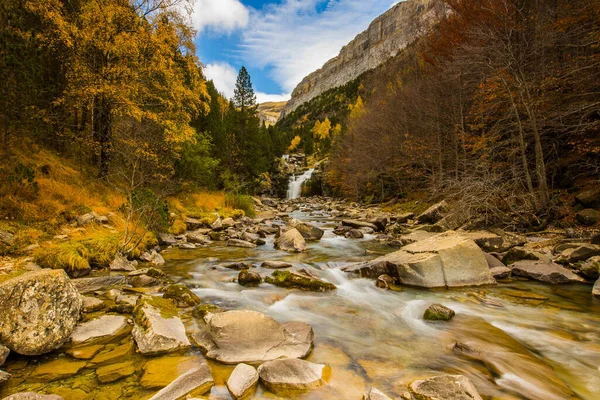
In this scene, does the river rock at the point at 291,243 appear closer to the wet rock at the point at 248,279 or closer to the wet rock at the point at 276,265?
the wet rock at the point at 276,265

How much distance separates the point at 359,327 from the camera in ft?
16.6

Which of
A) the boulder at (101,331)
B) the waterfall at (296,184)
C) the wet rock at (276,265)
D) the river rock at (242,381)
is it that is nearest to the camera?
the river rock at (242,381)

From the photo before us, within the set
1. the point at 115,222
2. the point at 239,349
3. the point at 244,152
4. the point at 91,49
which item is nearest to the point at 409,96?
the point at 244,152

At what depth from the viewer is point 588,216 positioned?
962 cm

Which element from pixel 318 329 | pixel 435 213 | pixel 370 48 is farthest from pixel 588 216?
pixel 370 48

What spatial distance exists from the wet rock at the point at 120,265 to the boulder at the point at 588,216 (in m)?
13.9

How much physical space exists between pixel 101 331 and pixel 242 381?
2.34 m

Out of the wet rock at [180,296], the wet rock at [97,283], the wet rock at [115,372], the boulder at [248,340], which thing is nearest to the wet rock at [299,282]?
the wet rock at [180,296]

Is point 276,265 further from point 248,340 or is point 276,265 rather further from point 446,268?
point 248,340

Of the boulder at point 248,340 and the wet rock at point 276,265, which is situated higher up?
the boulder at point 248,340

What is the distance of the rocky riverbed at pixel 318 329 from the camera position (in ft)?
10.3

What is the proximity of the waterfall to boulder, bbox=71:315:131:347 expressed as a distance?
1961 inches

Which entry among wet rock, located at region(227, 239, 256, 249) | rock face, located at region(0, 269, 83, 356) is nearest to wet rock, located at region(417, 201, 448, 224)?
wet rock, located at region(227, 239, 256, 249)

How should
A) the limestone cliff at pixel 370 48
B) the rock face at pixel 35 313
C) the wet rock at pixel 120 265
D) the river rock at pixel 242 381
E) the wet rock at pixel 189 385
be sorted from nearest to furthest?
the wet rock at pixel 189 385 → the river rock at pixel 242 381 → the rock face at pixel 35 313 → the wet rock at pixel 120 265 → the limestone cliff at pixel 370 48
